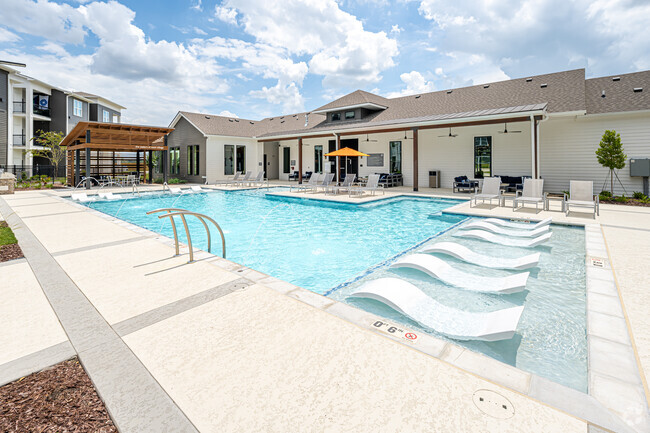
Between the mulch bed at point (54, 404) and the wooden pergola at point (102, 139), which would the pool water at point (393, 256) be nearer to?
the mulch bed at point (54, 404)

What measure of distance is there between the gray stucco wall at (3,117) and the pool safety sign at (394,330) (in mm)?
32518

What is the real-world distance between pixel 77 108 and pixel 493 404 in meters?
38.5

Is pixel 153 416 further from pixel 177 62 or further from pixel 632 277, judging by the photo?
pixel 177 62

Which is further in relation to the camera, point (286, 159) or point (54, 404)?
point (286, 159)

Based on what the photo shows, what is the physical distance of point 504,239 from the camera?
6492 mm

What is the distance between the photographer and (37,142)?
2642 centimetres

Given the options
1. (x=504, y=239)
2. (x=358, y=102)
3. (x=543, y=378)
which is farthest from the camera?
(x=358, y=102)

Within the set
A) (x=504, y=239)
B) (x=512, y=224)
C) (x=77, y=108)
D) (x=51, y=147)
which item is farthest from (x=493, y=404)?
(x=77, y=108)

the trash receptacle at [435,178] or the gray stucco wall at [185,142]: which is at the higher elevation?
the gray stucco wall at [185,142]

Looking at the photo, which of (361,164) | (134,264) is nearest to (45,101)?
(361,164)

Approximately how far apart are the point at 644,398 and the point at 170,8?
54.9 feet

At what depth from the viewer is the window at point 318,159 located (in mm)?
23031

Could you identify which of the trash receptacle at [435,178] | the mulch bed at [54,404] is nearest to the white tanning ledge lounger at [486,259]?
the mulch bed at [54,404]

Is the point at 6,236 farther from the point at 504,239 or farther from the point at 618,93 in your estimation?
the point at 618,93
